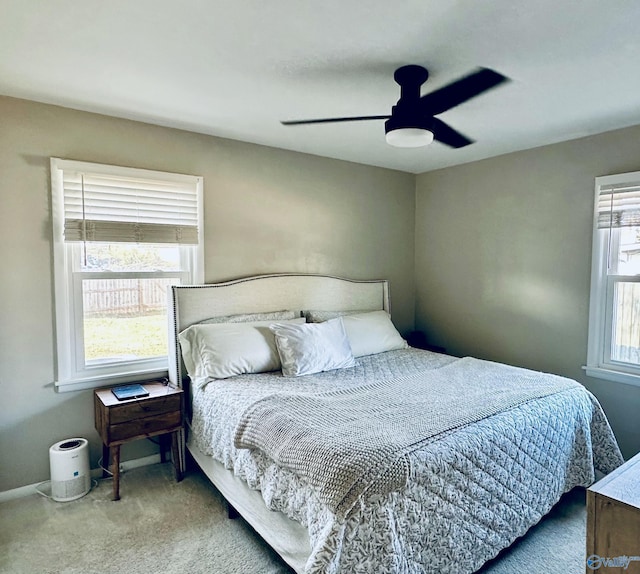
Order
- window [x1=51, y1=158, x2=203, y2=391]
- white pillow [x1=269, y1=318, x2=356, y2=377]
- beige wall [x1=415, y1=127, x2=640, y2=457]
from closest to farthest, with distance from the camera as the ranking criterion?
1. window [x1=51, y1=158, x2=203, y2=391]
2. white pillow [x1=269, y1=318, x2=356, y2=377]
3. beige wall [x1=415, y1=127, x2=640, y2=457]

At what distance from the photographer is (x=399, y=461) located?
1581mm

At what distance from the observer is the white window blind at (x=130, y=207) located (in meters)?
2.69

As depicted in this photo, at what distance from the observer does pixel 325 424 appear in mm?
1841

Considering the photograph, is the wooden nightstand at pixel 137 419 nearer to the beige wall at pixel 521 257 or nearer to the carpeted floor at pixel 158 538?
the carpeted floor at pixel 158 538

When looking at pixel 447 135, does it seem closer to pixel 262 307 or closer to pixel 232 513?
pixel 262 307

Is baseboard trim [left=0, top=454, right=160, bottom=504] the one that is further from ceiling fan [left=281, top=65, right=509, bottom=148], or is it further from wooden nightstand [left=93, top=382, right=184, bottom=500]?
ceiling fan [left=281, top=65, right=509, bottom=148]

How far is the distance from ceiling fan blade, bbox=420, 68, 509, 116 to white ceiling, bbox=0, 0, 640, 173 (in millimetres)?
50

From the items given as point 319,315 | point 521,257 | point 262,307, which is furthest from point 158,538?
point 521,257

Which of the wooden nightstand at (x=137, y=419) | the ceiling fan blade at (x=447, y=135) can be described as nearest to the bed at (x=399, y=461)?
the wooden nightstand at (x=137, y=419)

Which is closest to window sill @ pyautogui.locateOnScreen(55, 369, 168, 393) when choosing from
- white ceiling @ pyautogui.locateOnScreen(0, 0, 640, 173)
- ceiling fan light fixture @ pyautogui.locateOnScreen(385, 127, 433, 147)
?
white ceiling @ pyautogui.locateOnScreen(0, 0, 640, 173)

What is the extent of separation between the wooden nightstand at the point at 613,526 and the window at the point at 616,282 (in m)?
2.02

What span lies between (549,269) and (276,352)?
2.32 metres

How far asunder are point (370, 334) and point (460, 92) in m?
2.02

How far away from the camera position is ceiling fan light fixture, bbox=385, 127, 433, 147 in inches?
77.4
